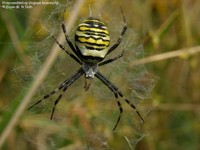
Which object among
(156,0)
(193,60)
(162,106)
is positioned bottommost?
(162,106)


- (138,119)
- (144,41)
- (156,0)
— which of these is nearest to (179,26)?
(156,0)

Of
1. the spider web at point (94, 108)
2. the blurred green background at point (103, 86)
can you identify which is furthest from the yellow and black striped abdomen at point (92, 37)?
the spider web at point (94, 108)

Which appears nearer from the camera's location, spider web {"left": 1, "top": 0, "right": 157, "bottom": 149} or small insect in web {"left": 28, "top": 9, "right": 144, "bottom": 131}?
small insect in web {"left": 28, "top": 9, "right": 144, "bottom": 131}

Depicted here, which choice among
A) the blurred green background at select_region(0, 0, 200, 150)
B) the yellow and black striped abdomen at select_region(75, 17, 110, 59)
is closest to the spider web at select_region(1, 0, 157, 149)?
the blurred green background at select_region(0, 0, 200, 150)

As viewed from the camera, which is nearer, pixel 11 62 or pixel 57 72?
pixel 57 72

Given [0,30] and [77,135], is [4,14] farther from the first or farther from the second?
[77,135]

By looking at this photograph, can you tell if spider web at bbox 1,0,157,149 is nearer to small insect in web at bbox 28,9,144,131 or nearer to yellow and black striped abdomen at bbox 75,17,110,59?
small insect in web at bbox 28,9,144,131
